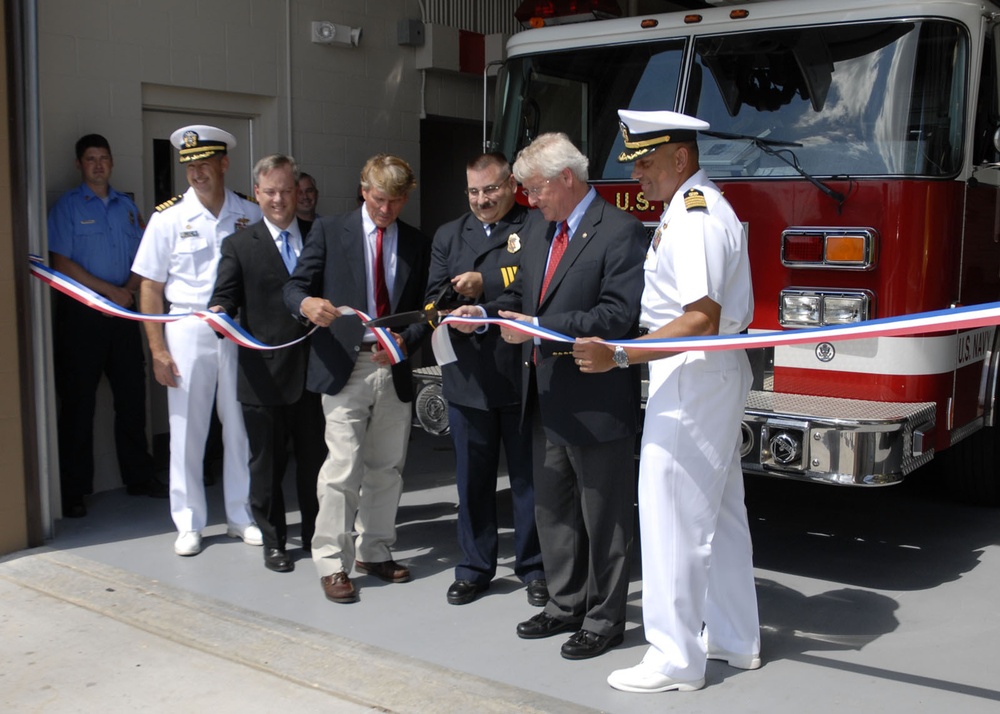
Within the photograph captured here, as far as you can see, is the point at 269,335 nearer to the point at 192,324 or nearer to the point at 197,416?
the point at 192,324

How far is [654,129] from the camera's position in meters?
3.79

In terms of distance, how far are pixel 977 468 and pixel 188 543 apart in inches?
167

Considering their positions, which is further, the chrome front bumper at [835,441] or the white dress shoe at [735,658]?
the chrome front bumper at [835,441]

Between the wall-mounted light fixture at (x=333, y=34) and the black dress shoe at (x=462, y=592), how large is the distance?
448 centimetres

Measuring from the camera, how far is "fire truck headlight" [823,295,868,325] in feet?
16.0

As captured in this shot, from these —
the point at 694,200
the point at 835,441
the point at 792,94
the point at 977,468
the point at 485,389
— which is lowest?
the point at 977,468

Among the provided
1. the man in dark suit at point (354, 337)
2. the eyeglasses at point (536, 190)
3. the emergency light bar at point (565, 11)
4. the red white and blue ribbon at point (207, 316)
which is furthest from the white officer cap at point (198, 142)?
the eyeglasses at point (536, 190)

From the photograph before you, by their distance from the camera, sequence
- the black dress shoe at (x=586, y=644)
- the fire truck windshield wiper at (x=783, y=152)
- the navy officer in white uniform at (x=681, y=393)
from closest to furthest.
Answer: the navy officer in white uniform at (x=681, y=393)
the black dress shoe at (x=586, y=644)
the fire truck windshield wiper at (x=783, y=152)

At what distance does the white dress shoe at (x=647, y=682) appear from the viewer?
3.81m

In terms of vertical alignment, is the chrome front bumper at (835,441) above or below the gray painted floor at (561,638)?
above

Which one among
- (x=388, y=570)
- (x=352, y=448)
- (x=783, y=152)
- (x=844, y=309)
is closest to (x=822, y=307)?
(x=844, y=309)

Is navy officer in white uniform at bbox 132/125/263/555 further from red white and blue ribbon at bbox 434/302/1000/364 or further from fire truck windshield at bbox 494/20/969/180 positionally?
red white and blue ribbon at bbox 434/302/1000/364

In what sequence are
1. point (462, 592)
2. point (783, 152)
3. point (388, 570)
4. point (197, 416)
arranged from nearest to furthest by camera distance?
point (462, 592), point (388, 570), point (783, 152), point (197, 416)

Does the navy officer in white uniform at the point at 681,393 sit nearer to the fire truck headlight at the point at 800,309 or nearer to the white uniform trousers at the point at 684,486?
the white uniform trousers at the point at 684,486
